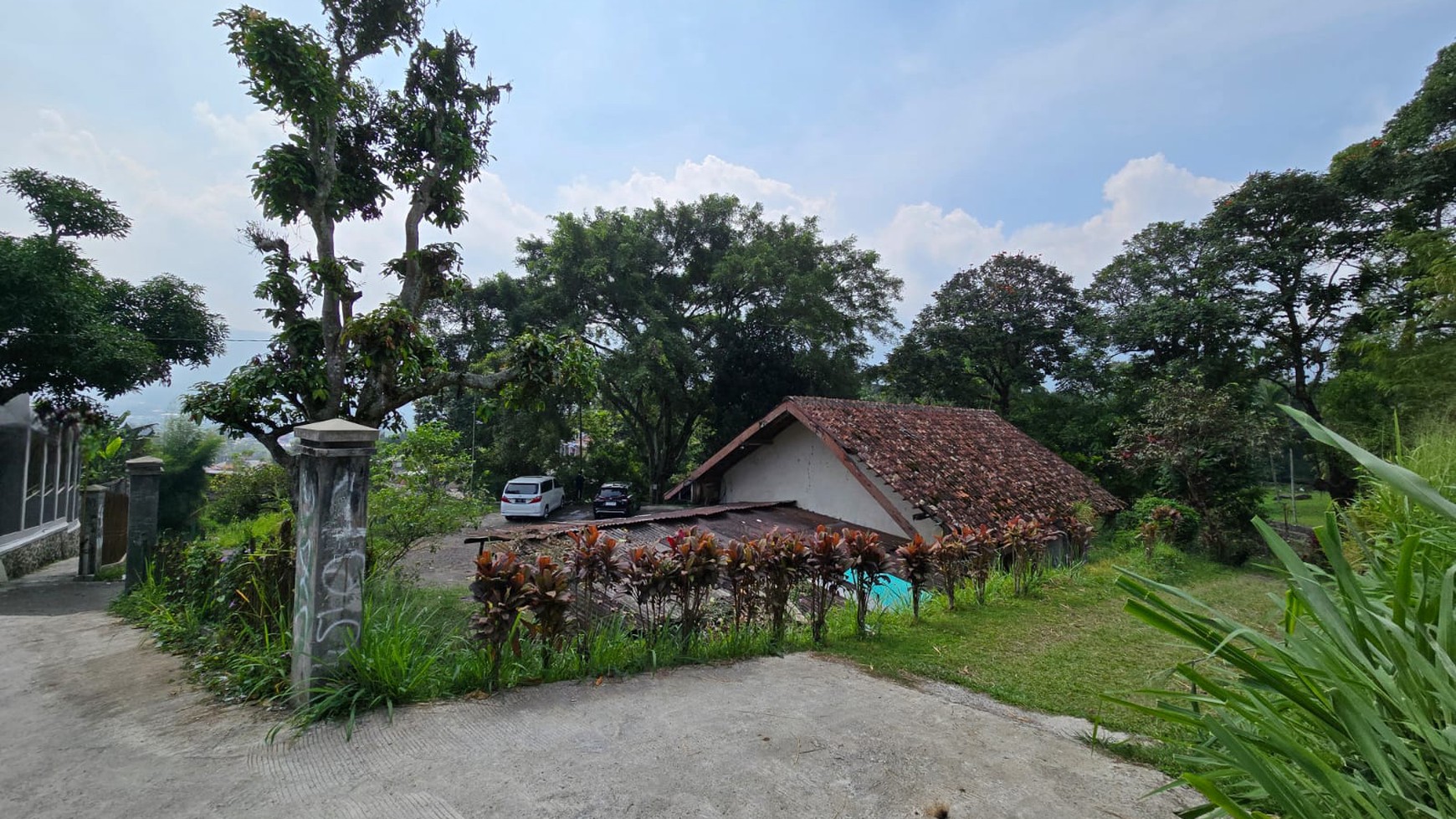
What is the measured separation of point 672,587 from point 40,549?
16917 mm

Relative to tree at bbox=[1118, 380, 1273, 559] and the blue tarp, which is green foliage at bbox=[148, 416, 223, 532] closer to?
the blue tarp

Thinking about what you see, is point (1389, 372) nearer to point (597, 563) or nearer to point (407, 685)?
point (597, 563)

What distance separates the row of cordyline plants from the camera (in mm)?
3984

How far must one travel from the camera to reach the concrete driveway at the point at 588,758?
2.69 m

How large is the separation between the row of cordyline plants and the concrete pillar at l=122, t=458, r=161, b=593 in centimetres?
603

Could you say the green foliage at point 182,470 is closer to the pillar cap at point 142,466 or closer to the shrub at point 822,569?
the pillar cap at point 142,466

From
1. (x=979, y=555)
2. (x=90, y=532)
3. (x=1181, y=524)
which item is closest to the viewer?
(x=979, y=555)

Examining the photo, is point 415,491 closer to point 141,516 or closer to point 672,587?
point 141,516

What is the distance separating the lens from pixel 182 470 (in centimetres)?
1650

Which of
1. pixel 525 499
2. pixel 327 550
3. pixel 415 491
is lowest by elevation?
pixel 525 499

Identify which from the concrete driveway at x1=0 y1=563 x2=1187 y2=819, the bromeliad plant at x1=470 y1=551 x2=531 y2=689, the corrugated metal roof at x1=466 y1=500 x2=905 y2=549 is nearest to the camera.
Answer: the concrete driveway at x1=0 y1=563 x2=1187 y2=819

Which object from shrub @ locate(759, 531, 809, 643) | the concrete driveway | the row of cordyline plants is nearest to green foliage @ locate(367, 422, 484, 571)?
the row of cordyline plants

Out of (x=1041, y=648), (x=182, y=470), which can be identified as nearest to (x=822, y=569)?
(x=1041, y=648)

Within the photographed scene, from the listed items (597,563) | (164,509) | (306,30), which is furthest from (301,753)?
(164,509)
